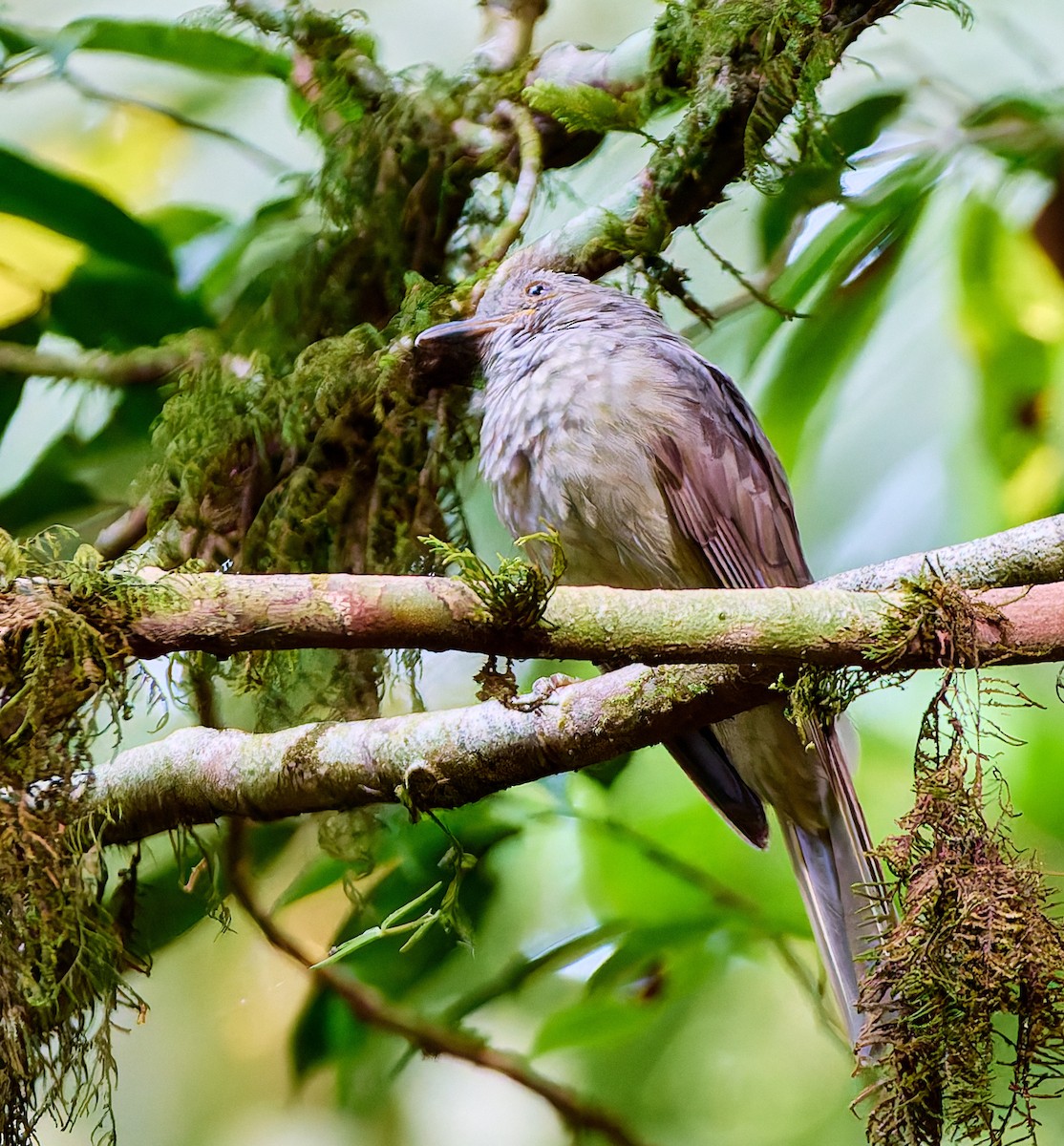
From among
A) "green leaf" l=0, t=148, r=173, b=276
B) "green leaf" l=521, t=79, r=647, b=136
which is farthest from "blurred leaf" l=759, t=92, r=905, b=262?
"green leaf" l=0, t=148, r=173, b=276

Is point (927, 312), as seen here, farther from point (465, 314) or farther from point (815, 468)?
point (465, 314)

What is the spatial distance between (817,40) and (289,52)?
95 cm

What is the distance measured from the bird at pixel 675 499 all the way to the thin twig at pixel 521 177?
0.19 meters

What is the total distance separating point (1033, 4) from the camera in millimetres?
1963

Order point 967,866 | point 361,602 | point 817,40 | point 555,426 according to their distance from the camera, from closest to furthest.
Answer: point 361,602 < point 967,866 < point 555,426 < point 817,40

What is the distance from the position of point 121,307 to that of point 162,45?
49 cm

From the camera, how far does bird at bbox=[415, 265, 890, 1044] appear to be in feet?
5.13

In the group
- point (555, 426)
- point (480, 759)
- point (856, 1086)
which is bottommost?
point (856, 1086)

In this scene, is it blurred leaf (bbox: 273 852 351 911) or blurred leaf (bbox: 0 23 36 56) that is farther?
blurred leaf (bbox: 0 23 36 56)

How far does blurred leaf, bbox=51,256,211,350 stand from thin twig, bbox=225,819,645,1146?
0.94m

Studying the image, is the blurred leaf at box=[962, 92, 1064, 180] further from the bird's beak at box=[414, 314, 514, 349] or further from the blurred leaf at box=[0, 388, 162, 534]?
the blurred leaf at box=[0, 388, 162, 534]

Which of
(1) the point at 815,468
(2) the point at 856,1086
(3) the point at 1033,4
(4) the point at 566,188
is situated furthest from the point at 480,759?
(3) the point at 1033,4

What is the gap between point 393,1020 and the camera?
1.86 m

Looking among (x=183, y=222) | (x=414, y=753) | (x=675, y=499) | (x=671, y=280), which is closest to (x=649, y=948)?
(x=414, y=753)
